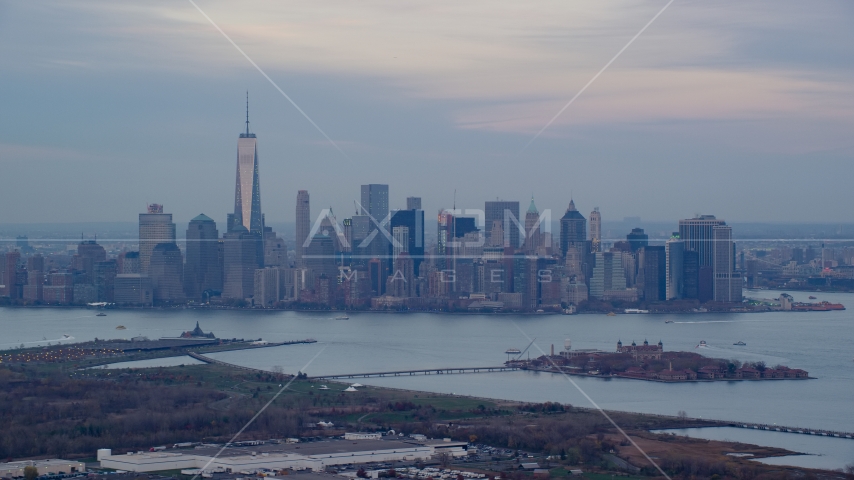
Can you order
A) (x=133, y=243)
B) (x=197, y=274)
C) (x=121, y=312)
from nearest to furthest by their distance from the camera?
(x=121, y=312), (x=197, y=274), (x=133, y=243)

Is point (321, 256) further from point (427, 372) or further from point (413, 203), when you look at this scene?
point (427, 372)

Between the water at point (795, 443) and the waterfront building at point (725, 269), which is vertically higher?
the waterfront building at point (725, 269)

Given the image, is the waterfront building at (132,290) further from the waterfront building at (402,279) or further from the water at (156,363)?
the water at (156,363)

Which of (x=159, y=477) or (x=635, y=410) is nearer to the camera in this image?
(x=159, y=477)

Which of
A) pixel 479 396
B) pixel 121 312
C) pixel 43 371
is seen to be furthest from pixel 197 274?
pixel 479 396

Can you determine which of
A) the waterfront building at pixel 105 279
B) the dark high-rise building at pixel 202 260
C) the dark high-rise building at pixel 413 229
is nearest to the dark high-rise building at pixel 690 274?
the dark high-rise building at pixel 413 229

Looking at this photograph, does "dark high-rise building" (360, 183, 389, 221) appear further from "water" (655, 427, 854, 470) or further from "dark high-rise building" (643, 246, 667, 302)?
"water" (655, 427, 854, 470)

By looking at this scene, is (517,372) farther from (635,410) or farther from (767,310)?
(767,310)
